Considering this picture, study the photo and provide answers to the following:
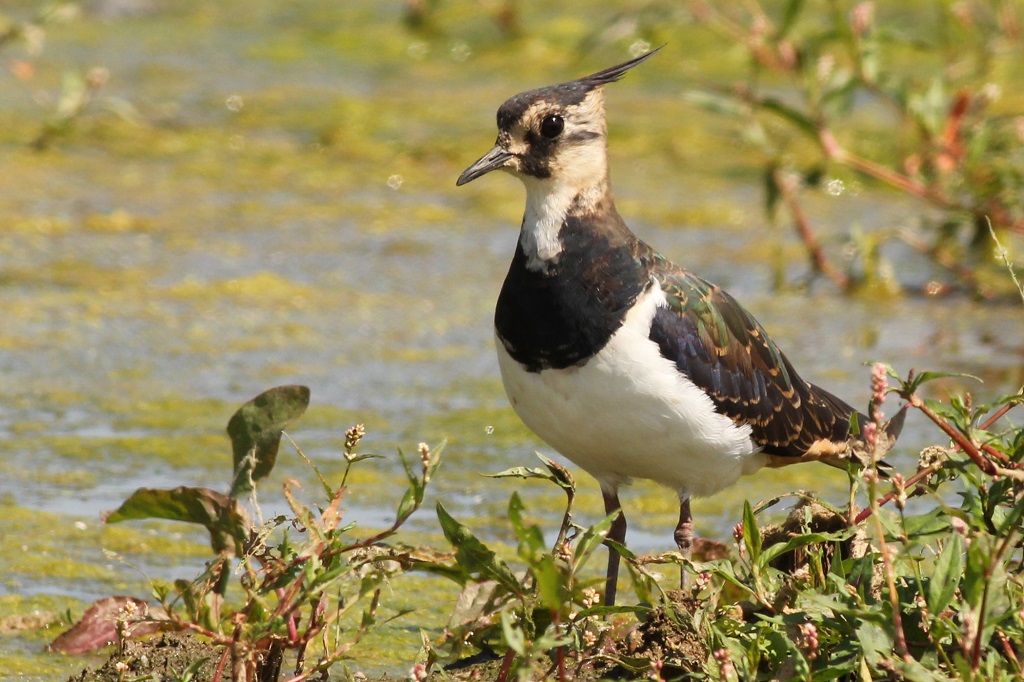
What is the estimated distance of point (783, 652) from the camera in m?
3.06

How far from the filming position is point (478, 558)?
2986 millimetres

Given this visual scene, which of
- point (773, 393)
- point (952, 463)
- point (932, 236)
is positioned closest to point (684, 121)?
point (932, 236)

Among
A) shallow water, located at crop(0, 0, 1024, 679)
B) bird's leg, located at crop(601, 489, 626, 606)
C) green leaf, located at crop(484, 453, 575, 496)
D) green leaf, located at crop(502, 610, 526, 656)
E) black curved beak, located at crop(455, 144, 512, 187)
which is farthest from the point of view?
shallow water, located at crop(0, 0, 1024, 679)

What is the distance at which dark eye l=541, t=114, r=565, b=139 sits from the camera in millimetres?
4062

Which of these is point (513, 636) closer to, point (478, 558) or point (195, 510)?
point (478, 558)

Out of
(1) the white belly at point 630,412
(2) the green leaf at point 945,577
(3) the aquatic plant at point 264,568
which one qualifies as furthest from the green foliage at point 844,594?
(1) the white belly at point 630,412

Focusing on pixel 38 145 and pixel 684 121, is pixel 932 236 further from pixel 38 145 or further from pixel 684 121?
pixel 38 145

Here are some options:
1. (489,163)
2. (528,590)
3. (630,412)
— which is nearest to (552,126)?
(489,163)

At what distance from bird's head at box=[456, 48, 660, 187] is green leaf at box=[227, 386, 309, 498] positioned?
904 millimetres

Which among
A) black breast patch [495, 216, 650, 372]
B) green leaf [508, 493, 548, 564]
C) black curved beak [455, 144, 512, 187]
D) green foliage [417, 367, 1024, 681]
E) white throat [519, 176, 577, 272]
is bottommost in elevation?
green foliage [417, 367, 1024, 681]

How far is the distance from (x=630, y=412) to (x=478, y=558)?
0.82 metres

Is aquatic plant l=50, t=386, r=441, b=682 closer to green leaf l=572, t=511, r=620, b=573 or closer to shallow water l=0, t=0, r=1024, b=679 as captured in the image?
green leaf l=572, t=511, r=620, b=573

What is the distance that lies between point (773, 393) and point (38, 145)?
619cm

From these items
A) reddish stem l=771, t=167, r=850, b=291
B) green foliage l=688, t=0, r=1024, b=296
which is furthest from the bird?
reddish stem l=771, t=167, r=850, b=291
